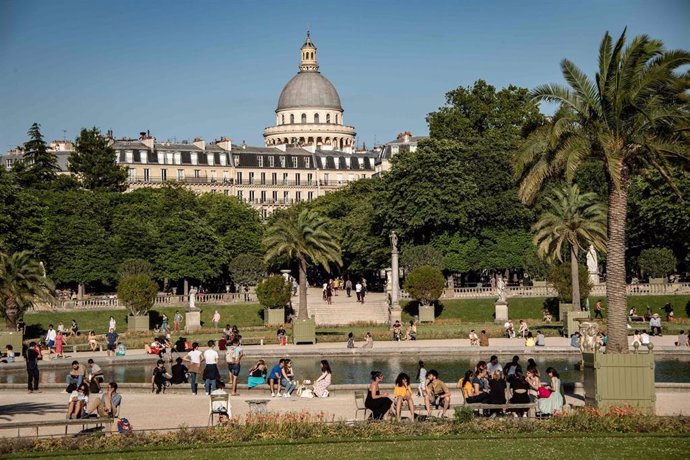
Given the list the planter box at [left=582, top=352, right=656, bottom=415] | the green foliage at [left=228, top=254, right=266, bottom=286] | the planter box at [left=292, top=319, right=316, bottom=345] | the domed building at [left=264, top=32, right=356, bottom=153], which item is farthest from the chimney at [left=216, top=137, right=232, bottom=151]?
the planter box at [left=582, top=352, right=656, bottom=415]

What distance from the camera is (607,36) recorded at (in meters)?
28.8

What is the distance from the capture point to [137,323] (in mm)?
62406

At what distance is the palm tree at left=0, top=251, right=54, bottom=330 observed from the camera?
55062 mm

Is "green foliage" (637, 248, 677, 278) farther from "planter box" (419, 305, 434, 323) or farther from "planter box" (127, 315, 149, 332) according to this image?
"planter box" (127, 315, 149, 332)

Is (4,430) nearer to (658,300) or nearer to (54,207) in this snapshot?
(658,300)

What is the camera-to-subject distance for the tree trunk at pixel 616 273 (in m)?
29.0

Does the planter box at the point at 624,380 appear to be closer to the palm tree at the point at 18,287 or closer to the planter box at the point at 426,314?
the palm tree at the point at 18,287

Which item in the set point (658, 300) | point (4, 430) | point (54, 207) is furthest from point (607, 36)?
point (54, 207)

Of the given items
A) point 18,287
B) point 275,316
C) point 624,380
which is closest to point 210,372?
point 624,380

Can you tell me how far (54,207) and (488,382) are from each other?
61722mm

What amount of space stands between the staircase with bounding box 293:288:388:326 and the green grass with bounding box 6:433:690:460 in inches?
1639

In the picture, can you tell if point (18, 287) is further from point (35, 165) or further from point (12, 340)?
point (35, 165)

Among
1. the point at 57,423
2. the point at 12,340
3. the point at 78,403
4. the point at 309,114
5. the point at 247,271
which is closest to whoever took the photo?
the point at 57,423

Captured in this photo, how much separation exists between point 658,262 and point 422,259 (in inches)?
527
